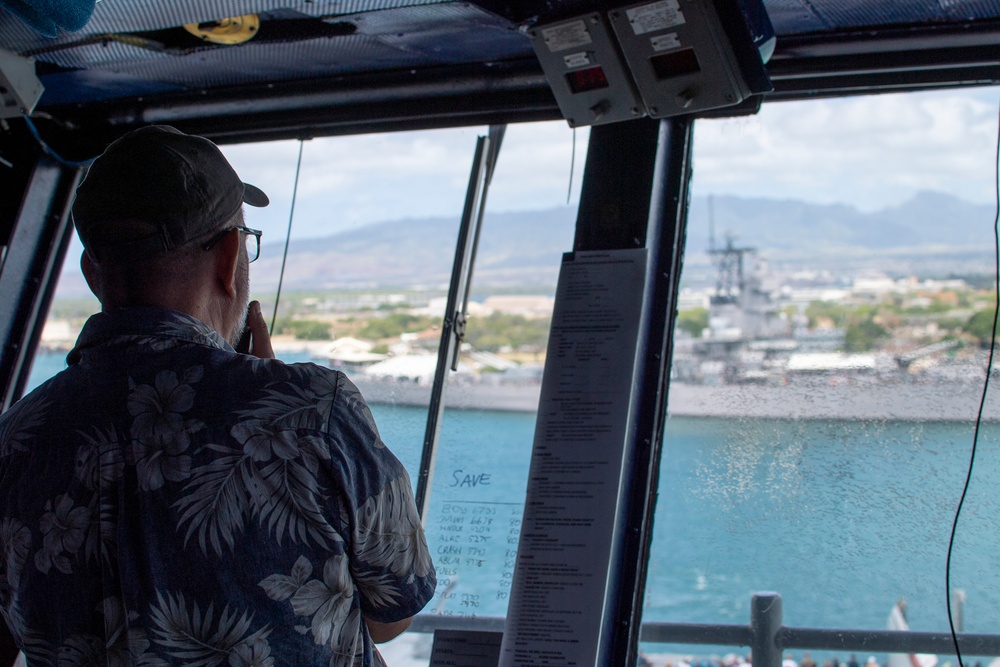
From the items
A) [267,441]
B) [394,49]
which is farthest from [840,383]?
[267,441]

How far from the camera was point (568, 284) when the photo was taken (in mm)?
2334

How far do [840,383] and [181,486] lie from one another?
1.79 metres

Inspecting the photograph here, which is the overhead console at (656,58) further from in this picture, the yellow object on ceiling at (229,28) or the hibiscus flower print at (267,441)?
the hibiscus flower print at (267,441)

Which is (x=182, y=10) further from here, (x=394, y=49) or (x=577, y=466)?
(x=577, y=466)

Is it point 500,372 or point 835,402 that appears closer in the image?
point 835,402

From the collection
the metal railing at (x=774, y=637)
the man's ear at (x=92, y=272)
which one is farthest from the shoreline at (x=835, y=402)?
the man's ear at (x=92, y=272)

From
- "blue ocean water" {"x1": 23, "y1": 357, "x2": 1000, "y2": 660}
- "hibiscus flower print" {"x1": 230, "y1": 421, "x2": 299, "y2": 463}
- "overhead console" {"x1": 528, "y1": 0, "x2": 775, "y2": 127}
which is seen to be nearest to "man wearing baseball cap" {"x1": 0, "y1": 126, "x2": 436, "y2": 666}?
"hibiscus flower print" {"x1": 230, "y1": 421, "x2": 299, "y2": 463}

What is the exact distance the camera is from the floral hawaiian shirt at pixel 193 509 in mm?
1021

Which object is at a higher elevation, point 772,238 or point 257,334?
point 772,238

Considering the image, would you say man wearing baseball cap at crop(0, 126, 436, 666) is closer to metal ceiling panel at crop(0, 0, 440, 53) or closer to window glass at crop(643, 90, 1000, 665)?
metal ceiling panel at crop(0, 0, 440, 53)

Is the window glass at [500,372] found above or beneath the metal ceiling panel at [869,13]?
beneath

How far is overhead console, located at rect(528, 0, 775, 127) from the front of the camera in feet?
6.36

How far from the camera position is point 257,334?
147 centimetres

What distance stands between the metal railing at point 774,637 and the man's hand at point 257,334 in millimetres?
1323
